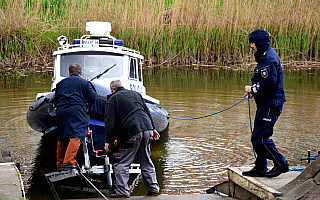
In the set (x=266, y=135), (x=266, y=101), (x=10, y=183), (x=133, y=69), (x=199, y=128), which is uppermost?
(x=133, y=69)

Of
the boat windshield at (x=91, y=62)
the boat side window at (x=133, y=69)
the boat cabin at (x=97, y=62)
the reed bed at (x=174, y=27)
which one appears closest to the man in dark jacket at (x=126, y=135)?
the boat cabin at (x=97, y=62)

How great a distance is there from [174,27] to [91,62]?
11.1 metres

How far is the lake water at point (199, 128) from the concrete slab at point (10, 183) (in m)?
1.27

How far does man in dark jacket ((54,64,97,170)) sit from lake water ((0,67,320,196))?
42.6 inches

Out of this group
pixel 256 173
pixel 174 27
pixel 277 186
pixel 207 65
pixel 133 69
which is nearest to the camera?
pixel 277 186

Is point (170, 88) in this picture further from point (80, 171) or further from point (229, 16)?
point (80, 171)

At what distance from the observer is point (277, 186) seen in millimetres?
5715

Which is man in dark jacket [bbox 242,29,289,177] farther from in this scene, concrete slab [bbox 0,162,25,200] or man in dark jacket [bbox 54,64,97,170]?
concrete slab [bbox 0,162,25,200]

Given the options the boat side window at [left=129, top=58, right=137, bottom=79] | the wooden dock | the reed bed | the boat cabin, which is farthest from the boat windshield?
the reed bed

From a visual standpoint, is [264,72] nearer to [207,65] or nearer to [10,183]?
[10,183]

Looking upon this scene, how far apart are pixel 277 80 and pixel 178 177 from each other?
8.96 ft

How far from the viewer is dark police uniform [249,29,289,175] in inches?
232

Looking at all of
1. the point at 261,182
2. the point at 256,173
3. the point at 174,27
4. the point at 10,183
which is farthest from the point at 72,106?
the point at 174,27

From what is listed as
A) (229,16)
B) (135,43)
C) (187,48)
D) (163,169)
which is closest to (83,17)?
(135,43)
